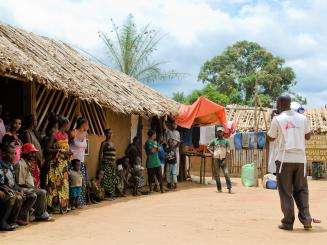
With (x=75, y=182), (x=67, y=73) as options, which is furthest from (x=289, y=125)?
(x=67, y=73)

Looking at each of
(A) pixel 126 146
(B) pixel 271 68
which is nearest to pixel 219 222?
(A) pixel 126 146

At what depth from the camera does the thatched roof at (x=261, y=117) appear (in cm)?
2208

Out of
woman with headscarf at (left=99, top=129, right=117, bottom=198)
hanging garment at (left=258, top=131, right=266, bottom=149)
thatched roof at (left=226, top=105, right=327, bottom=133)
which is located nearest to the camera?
woman with headscarf at (left=99, top=129, right=117, bottom=198)

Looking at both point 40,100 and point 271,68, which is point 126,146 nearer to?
point 40,100

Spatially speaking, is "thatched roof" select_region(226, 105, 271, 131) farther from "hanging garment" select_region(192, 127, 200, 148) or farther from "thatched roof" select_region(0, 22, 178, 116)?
"thatched roof" select_region(0, 22, 178, 116)

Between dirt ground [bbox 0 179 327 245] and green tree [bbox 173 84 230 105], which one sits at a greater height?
green tree [bbox 173 84 230 105]

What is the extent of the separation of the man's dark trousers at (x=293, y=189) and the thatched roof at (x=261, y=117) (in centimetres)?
1464

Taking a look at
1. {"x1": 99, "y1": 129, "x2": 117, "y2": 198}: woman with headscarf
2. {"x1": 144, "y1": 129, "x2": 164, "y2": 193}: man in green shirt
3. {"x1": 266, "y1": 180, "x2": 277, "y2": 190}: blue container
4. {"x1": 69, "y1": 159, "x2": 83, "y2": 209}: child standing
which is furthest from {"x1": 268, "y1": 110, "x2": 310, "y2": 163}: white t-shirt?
{"x1": 266, "y1": 180, "x2": 277, "y2": 190}: blue container

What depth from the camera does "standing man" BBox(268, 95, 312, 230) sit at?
7266 mm

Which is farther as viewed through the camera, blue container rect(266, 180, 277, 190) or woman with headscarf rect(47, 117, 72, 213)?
blue container rect(266, 180, 277, 190)

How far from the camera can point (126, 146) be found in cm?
1462

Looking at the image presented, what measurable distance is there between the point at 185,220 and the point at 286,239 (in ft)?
6.78

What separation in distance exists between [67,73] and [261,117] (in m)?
14.1

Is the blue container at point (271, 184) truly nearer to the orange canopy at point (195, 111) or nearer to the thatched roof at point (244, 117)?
the orange canopy at point (195, 111)
